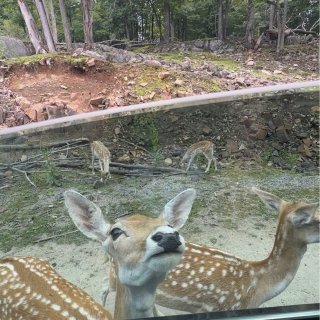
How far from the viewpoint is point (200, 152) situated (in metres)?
1.52

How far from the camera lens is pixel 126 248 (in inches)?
25.1

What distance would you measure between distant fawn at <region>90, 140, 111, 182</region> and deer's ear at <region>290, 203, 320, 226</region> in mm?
785

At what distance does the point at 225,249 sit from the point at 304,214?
27 cm

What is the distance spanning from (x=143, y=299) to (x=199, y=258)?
262 millimetres

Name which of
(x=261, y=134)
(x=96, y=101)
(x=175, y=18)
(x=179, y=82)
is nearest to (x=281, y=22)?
(x=175, y=18)

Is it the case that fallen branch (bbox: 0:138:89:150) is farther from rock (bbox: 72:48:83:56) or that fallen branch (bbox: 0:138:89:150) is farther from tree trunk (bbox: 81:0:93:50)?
tree trunk (bbox: 81:0:93:50)

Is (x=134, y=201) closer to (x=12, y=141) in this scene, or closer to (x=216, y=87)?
(x=12, y=141)

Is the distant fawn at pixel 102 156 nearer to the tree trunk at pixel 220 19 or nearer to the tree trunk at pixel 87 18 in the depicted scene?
the tree trunk at pixel 87 18

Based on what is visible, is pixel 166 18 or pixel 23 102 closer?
pixel 166 18

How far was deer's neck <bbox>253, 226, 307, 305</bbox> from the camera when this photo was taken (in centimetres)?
78

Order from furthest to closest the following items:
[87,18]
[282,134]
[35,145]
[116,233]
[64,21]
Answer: [282,134] < [35,145] < [64,21] < [87,18] < [116,233]

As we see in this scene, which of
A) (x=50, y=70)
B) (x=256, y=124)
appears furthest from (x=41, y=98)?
(x=256, y=124)

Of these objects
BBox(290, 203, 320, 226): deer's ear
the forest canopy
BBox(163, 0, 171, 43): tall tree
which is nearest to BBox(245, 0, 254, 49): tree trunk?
the forest canopy

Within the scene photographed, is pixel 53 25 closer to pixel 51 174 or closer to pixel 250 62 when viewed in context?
pixel 51 174
